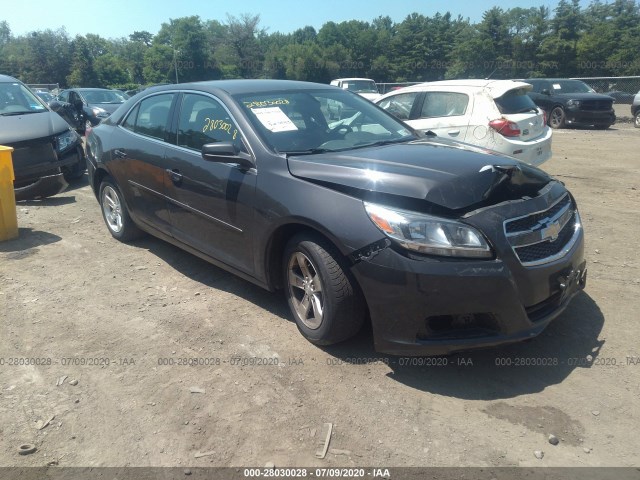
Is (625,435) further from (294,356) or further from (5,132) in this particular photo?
(5,132)

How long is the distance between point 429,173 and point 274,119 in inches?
55.1

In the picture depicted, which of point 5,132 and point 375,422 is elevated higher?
point 5,132

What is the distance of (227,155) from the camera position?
3.77 metres

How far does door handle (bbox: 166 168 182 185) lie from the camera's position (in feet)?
14.5

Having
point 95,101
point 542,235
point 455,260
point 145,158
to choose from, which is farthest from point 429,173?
point 95,101

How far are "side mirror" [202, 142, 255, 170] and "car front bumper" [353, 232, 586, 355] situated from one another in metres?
1.22

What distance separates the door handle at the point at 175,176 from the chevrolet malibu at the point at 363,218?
0.01m

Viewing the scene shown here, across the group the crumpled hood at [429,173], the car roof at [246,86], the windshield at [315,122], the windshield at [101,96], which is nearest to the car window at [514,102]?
the windshield at [315,122]

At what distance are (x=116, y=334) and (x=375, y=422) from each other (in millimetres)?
2103

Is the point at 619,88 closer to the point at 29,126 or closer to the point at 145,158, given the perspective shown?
the point at 29,126

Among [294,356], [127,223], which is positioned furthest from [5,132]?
[294,356]

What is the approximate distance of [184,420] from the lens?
293 centimetres

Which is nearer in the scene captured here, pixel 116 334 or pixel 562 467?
pixel 562 467

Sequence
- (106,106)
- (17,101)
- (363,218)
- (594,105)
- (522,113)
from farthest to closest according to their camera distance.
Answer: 1. (594,105)
2. (106,106)
3. (17,101)
4. (522,113)
5. (363,218)
